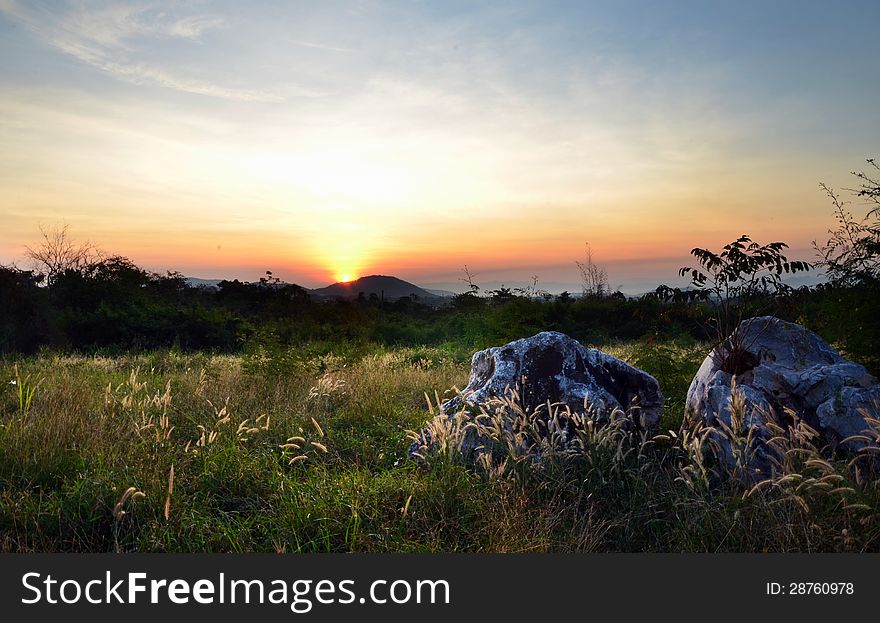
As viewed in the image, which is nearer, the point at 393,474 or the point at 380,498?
the point at 380,498

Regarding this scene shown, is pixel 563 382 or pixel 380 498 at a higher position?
pixel 563 382

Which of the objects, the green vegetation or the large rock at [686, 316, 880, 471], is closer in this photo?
the green vegetation

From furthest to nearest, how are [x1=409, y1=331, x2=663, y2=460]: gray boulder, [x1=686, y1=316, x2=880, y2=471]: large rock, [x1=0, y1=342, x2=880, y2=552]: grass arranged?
[x1=409, y1=331, x2=663, y2=460]: gray boulder, [x1=686, y1=316, x2=880, y2=471]: large rock, [x1=0, y1=342, x2=880, y2=552]: grass

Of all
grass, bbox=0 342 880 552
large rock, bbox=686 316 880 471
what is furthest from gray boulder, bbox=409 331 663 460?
large rock, bbox=686 316 880 471

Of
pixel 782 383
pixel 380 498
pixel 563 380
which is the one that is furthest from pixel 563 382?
pixel 380 498

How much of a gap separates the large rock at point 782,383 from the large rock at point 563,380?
578mm

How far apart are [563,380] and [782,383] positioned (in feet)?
7.42

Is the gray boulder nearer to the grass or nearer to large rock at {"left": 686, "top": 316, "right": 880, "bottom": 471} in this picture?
the grass

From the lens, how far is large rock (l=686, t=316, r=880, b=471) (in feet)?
18.9

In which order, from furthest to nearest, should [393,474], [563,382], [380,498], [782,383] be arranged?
[563,382] → [782,383] → [393,474] → [380,498]

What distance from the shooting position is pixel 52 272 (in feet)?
101

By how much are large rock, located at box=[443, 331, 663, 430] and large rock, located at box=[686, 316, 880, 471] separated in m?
0.58

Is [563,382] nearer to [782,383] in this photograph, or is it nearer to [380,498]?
[782,383]

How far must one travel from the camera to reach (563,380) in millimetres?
6688
